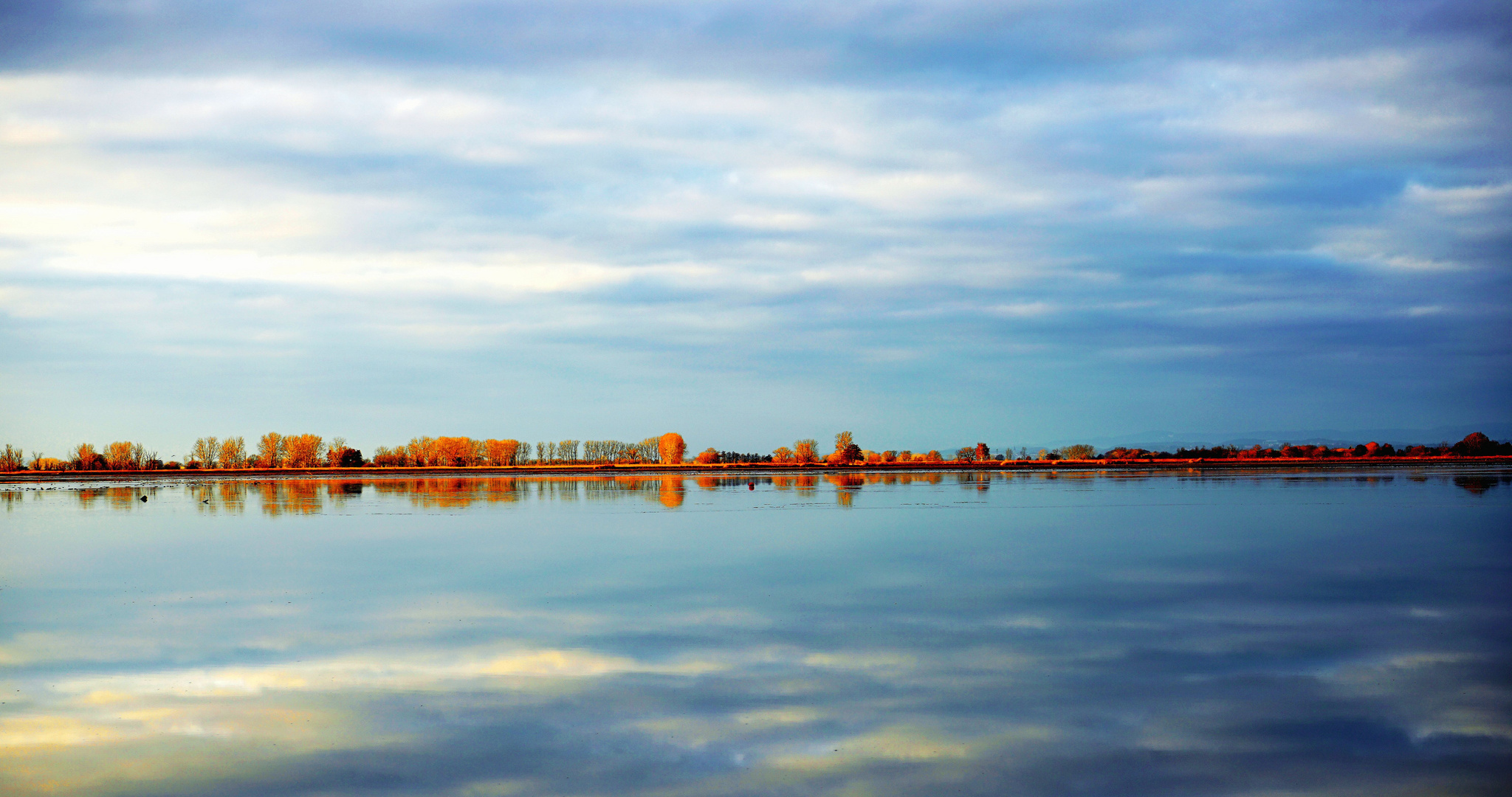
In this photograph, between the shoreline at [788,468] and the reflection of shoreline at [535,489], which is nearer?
the reflection of shoreline at [535,489]

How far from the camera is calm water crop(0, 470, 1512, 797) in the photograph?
9.02 metres

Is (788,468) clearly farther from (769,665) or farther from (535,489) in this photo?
(769,665)

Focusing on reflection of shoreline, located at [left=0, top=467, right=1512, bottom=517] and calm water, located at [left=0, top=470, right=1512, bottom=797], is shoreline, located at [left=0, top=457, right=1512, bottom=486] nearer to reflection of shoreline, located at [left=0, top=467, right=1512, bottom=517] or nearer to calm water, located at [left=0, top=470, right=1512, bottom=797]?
reflection of shoreline, located at [left=0, top=467, right=1512, bottom=517]

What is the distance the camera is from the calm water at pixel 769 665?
9016 mm

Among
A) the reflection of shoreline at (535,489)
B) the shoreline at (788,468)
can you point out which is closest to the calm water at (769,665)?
the reflection of shoreline at (535,489)

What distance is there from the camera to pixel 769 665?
12.4 meters

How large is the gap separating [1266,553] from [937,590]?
935cm

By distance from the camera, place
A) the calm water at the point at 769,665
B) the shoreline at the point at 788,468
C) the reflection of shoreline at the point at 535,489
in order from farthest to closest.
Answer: the shoreline at the point at 788,468 < the reflection of shoreline at the point at 535,489 < the calm water at the point at 769,665

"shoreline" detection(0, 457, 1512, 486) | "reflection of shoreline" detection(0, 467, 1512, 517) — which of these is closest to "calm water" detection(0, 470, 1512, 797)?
"reflection of shoreline" detection(0, 467, 1512, 517)

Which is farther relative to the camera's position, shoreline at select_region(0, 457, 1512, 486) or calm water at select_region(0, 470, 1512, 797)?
shoreline at select_region(0, 457, 1512, 486)

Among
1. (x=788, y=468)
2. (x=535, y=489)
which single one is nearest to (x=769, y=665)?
(x=535, y=489)

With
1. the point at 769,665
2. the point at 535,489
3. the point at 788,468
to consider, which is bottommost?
the point at 769,665

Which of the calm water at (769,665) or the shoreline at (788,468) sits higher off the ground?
the shoreline at (788,468)

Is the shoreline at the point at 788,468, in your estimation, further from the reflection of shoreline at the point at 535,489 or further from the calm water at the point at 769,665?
the calm water at the point at 769,665
